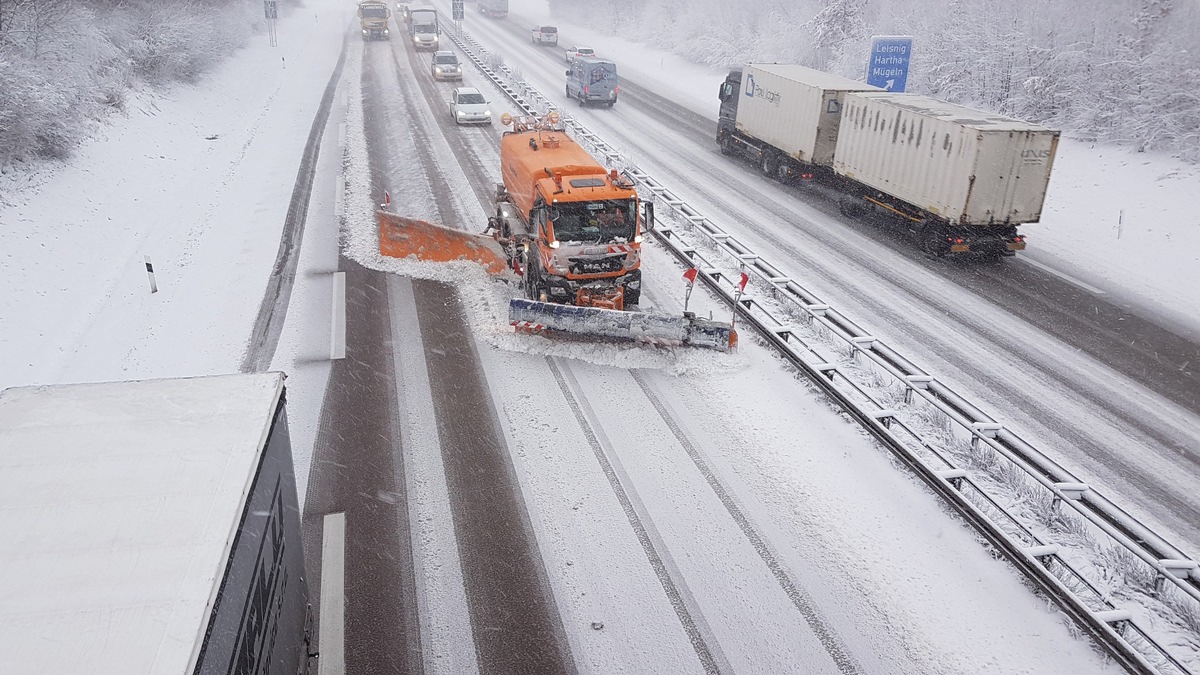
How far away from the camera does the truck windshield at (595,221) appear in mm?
13180

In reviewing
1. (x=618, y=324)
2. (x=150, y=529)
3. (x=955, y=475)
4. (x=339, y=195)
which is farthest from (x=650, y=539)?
(x=339, y=195)

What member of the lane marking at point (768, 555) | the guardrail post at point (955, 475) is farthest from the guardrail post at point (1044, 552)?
the lane marking at point (768, 555)

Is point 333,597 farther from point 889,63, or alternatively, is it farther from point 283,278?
point 889,63

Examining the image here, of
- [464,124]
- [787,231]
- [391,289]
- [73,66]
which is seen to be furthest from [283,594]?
[464,124]

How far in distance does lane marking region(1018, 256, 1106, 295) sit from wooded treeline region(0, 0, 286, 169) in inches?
989

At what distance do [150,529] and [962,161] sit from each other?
58.9 feet

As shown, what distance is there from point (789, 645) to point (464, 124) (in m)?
27.7

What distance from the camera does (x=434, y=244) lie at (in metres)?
16.8

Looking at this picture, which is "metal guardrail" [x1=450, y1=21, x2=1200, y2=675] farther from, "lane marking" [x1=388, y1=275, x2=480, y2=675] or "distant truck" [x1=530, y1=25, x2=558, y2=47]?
"distant truck" [x1=530, y1=25, x2=558, y2=47]

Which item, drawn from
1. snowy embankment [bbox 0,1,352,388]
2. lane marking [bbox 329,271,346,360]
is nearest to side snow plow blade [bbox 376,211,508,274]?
lane marking [bbox 329,271,346,360]

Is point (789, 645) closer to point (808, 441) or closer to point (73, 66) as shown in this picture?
point (808, 441)

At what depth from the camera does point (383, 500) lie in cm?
948

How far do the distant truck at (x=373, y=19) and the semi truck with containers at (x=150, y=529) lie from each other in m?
55.5

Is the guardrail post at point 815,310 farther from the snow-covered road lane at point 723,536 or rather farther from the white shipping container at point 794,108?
the white shipping container at point 794,108
